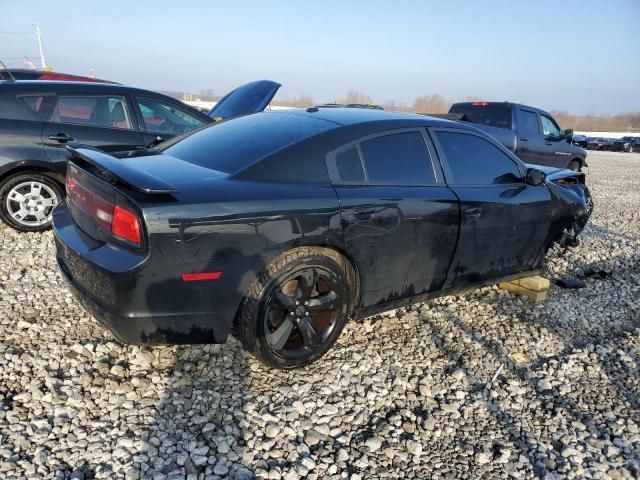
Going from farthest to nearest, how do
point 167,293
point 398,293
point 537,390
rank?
point 398,293, point 537,390, point 167,293

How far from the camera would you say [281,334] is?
2.67 meters

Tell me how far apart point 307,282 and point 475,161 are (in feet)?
5.72

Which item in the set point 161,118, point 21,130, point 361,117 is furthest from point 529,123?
point 21,130

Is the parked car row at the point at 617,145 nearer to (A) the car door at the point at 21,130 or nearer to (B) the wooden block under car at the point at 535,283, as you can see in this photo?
(B) the wooden block under car at the point at 535,283

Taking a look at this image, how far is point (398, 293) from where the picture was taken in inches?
122

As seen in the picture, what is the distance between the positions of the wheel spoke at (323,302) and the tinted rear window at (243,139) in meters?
0.89

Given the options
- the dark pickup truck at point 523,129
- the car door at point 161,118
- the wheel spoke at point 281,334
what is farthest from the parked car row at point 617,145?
the wheel spoke at point 281,334

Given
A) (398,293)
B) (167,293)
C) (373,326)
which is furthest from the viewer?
(373,326)

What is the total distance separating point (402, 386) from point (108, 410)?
1.62m

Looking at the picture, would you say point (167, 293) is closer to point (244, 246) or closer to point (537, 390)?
point (244, 246)

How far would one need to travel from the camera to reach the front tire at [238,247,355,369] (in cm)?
250

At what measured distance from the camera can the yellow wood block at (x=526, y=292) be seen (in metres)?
3.97

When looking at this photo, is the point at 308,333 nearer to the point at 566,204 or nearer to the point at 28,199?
the point at 566,204

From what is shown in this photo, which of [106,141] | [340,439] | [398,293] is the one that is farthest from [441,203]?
[106,141]
